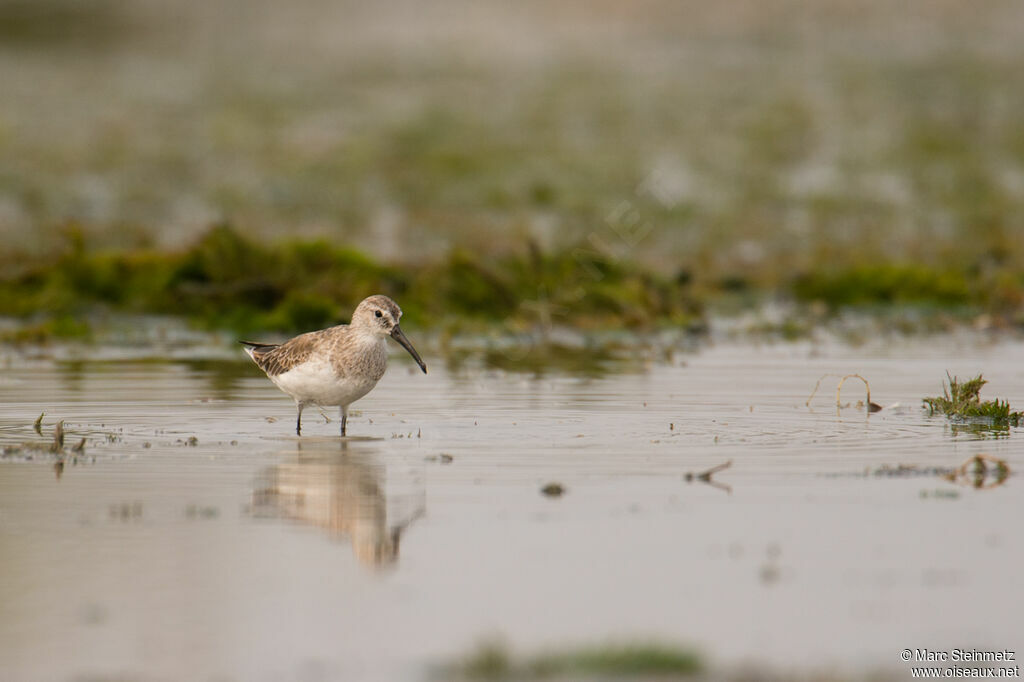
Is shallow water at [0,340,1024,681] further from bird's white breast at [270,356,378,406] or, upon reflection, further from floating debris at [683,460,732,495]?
bird's white breast at [270,356,378,406]

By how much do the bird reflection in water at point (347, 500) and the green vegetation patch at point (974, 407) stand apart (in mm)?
4648

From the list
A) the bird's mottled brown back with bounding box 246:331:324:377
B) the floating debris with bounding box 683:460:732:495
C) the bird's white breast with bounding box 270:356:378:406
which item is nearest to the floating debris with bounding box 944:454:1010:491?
the floating debris with bounding box 683:460:732:495

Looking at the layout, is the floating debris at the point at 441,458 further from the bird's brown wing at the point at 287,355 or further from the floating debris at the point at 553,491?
the bird's brown wing at the point at 287,355

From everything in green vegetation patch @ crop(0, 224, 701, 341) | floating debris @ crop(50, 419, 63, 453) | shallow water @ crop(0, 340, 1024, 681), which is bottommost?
shallow water @ crop(0, 340, 1024, 681)

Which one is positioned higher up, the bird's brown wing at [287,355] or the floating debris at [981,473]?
the bird's brown wing at [287,355]

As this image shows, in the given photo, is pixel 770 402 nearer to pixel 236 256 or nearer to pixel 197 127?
pixel 236 256

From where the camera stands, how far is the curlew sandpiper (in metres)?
12.8

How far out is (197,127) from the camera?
61562 millimetres

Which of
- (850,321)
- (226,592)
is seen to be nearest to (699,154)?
(850,321)

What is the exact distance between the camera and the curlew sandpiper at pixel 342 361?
12828mm

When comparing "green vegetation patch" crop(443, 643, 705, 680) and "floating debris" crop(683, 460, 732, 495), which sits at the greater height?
"floating debris" crop(683, 460, 732, 495)

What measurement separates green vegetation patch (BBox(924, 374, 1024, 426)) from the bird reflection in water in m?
4.65

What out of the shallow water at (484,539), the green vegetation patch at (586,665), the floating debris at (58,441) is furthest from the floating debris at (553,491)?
the floating debris at (58,441)

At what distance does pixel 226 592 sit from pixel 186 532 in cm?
138
